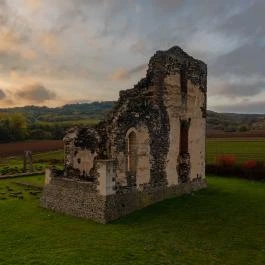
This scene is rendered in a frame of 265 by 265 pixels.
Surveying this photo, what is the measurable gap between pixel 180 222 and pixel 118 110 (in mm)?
5780

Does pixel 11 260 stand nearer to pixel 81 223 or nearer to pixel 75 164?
pixel 81 223

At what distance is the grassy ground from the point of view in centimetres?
4062

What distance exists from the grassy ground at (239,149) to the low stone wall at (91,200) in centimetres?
1901

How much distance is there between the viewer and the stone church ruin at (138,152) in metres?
17.8

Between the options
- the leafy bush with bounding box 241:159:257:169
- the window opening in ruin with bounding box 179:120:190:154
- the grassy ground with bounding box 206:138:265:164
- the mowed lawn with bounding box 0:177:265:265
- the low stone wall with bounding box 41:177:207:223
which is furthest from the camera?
the grassy ground with bounding box 206:138:265:164

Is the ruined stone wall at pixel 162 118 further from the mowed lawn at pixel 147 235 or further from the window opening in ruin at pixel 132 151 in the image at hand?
the mowed lawn at pixel 147 235

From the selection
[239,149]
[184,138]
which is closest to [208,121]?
[239,149]

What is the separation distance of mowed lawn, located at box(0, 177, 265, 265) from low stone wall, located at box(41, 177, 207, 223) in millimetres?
415

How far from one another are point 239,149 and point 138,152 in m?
30.6

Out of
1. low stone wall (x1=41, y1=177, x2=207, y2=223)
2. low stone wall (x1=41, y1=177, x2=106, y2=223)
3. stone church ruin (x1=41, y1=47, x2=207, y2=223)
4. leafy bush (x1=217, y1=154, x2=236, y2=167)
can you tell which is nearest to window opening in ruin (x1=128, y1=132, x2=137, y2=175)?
stone church ruin (x1=41, y1=47, x2=207, y2=223)

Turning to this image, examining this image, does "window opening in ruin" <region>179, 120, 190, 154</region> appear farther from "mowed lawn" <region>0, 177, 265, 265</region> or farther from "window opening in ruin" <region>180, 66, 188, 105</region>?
"mowed lawn" <region>0, 177, 265, 265</region>

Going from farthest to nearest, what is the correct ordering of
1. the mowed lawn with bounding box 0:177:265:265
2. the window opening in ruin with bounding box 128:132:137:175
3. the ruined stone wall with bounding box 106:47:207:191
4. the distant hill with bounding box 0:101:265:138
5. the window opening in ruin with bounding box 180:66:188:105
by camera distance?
the distant hill with bounding box 0:101:265:138 → the window opening in ruin with bounding box 180:66:188:105 → the window opening in ruin with bounding box 128:132:137:175 → the ruined stone wall with bounding box 106:47:207:191 → the mowed lawn with bounding box 0:177:265:265

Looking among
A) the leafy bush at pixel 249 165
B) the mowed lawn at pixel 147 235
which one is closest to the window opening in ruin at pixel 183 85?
the mowed lawn at pixel 147 235

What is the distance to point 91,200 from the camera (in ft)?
58.0
